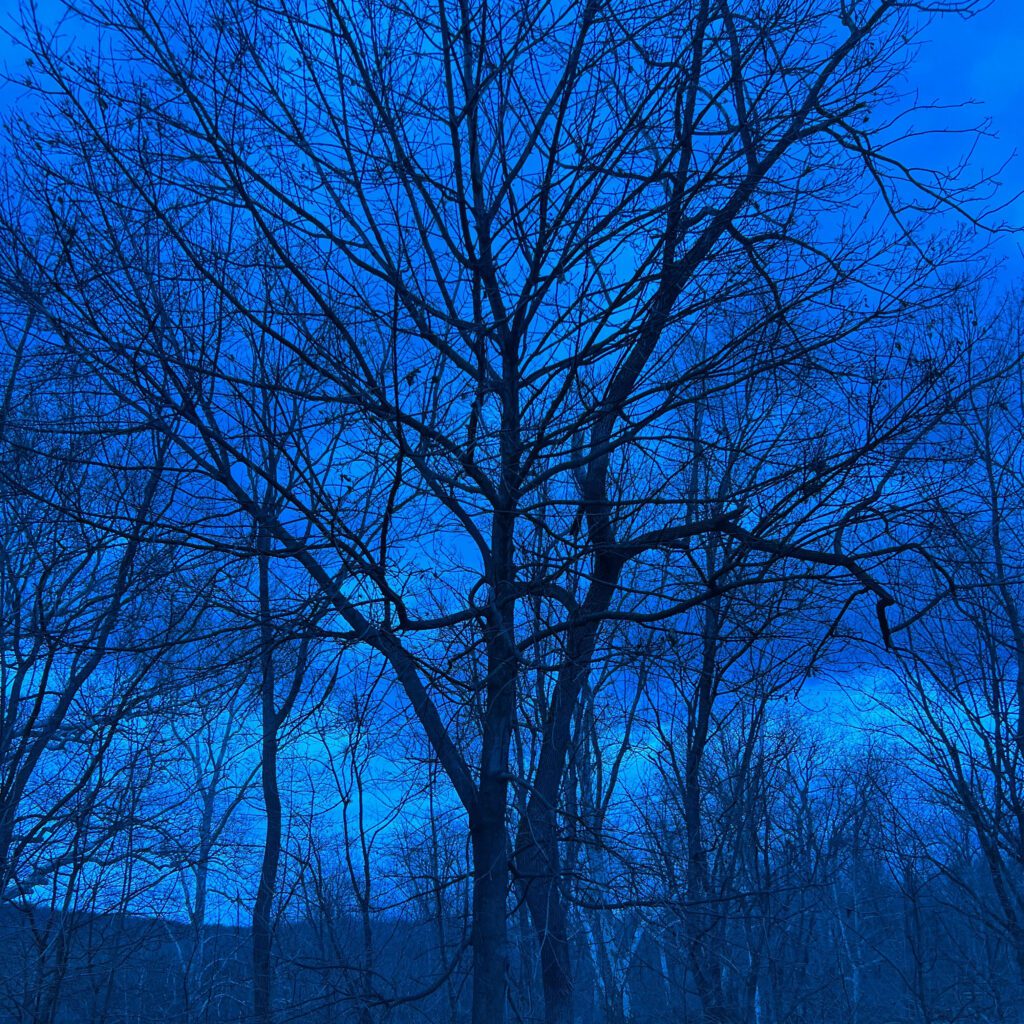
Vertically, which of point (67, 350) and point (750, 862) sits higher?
point (67, 350)

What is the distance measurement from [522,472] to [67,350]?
5.88 feet

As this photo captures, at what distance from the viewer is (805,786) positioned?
43.1 ft

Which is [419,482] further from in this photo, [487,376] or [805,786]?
[805,786]

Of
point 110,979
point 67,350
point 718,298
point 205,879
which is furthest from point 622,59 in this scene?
point 205,879

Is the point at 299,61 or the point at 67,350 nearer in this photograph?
the point at 67,350

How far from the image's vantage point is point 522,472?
3762 mm

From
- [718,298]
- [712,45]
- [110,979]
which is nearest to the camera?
[718,298]

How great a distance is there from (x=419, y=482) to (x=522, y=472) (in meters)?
0.43

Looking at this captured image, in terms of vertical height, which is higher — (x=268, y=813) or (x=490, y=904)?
(x=268, y=813)

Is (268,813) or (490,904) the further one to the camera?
(268,813)

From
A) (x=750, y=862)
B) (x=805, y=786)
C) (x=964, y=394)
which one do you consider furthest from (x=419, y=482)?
(x=805, y=786)

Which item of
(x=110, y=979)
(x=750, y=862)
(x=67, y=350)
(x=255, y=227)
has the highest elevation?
(x=255, y=227)

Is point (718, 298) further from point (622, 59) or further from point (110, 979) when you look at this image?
point (110, 979)

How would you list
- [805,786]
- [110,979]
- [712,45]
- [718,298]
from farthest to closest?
→ [805,786]
[110,979]
[712,45]
[718,298]
